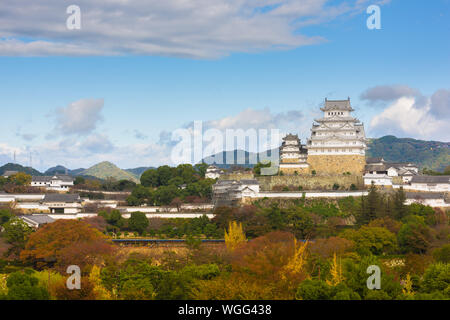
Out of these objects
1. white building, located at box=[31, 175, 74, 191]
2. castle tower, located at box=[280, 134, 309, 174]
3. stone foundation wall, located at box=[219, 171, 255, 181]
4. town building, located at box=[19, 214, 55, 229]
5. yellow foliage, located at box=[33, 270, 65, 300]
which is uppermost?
castle tower, located at box=[280, 134, 309, 174]

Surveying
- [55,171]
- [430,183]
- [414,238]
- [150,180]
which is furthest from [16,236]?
[55,171]

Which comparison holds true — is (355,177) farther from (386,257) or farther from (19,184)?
(19,184)

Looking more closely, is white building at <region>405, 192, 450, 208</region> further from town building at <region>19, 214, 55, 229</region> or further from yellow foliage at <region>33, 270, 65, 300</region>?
yellow foliage at <region>33, 270, 65, 300</region>

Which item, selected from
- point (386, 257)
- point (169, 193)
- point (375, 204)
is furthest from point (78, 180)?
point (386, 257)

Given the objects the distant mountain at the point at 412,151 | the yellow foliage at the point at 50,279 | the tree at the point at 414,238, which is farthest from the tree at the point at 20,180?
the distant mountain at the point at 412,151

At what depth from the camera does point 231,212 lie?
50719 mm

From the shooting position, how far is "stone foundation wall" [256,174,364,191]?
57594 mm

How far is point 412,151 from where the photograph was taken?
160m

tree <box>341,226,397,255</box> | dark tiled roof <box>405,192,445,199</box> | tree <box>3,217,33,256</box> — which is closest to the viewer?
tree <box>341,226,397,255</box>

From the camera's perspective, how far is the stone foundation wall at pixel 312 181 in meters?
57.6

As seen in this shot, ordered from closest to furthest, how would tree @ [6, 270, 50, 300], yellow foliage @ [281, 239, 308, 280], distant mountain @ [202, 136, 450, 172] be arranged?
tree @ [6, 270, 50, 300] → yellow foliage @ [281, 239, 308, 280] → distant mountain @ [202, 136, 450, 172]

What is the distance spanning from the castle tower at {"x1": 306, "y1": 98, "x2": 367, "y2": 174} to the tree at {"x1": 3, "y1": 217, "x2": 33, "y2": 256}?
2754cm

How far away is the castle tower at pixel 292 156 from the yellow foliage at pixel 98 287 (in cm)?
3128

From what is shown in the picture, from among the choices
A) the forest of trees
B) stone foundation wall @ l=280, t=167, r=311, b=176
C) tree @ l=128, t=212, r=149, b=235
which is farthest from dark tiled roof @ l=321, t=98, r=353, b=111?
tree @ l=128, t=212, r=149, b=235
